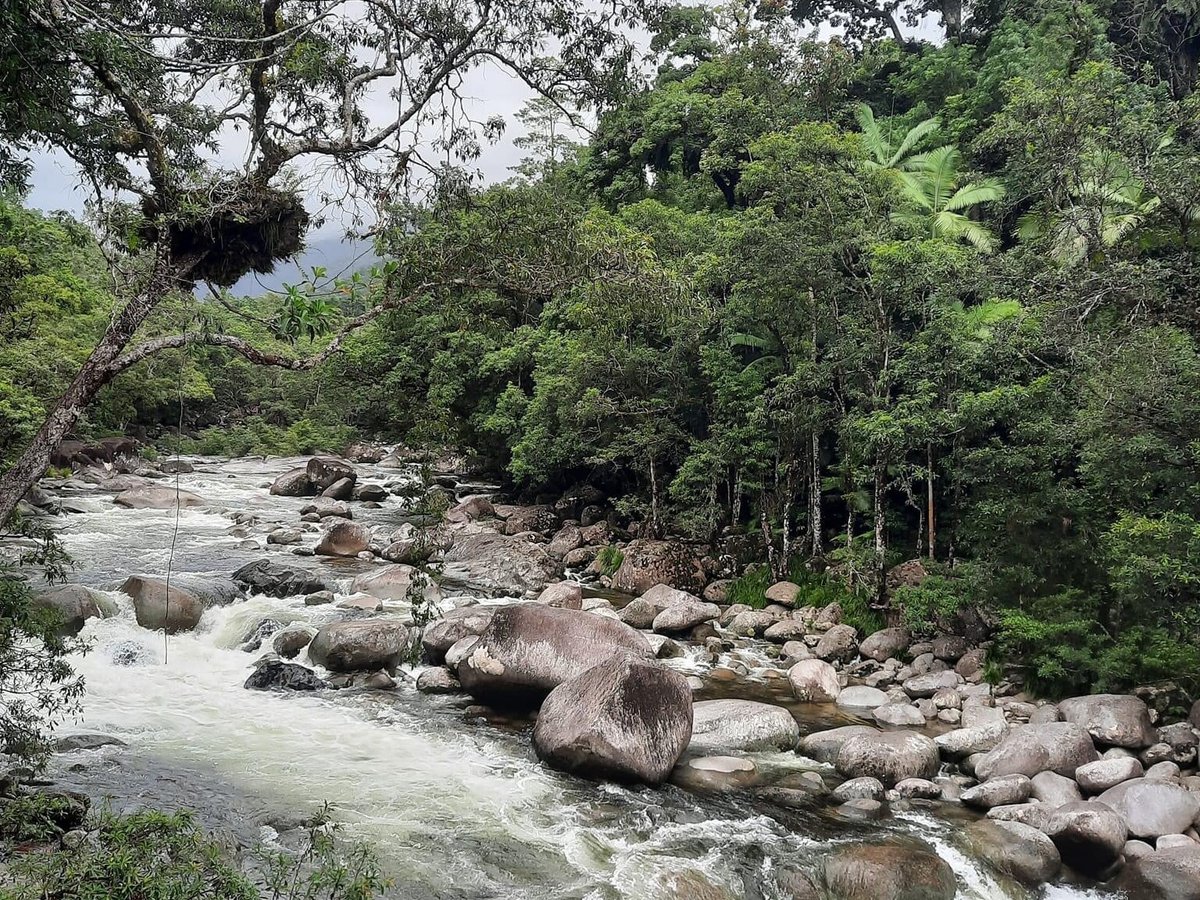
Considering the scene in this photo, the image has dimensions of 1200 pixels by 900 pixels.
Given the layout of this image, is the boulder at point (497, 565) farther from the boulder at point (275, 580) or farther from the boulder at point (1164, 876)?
the boulder at point (1164, 876)

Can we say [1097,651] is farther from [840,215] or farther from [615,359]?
[615,359]

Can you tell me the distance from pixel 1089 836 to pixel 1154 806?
95 cm

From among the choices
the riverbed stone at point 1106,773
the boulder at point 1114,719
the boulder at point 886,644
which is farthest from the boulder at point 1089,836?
the boulder at point 886,644

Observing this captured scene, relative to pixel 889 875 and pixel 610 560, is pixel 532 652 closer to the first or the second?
pixel 889 875

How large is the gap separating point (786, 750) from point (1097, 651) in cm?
450

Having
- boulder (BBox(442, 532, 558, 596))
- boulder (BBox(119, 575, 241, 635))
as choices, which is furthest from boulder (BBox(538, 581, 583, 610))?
boulder (BBox(119, 575, 241, 635))

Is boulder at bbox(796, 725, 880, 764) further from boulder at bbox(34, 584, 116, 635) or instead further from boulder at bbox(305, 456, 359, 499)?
boulder at bbox(305, 456, 359, 499)

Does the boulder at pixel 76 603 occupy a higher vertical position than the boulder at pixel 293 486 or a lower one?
lower

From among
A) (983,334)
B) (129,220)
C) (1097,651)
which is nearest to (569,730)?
(129,220)

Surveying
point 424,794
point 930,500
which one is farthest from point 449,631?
point 930,500

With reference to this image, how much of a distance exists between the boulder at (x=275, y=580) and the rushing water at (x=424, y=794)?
3000mm

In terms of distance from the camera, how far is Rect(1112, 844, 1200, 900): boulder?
699 centimetres

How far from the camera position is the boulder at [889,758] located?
30.5ft

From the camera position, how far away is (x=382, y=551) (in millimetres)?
20312
